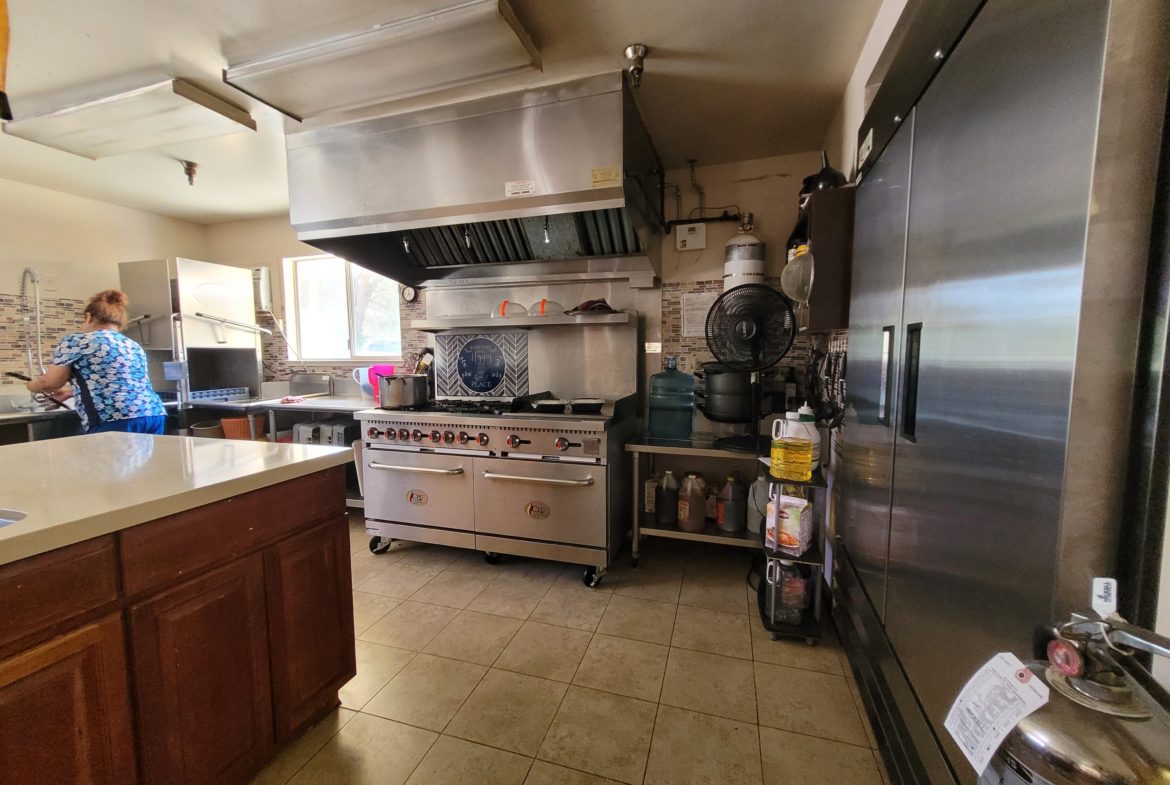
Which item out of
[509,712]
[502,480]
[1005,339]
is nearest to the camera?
[1005,339]

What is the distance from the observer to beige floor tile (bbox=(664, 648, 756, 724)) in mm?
1569

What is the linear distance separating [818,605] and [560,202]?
2276 mm

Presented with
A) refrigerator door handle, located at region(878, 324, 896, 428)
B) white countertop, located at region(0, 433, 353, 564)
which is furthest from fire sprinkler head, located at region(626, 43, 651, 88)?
white countertop, located at region(0, 433, 353, 564)

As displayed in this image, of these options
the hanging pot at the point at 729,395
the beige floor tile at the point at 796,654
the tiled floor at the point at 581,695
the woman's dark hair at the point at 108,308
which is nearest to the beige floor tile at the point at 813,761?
the tiled floor at the point at 581,695

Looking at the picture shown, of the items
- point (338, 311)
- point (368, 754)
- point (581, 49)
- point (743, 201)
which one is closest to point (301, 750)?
point (368, 754)

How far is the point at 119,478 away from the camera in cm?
120

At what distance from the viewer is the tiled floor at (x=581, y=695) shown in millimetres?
1346

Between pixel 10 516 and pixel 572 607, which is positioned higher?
pixel 10 516

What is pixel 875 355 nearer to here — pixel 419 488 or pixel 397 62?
pixel 397 62

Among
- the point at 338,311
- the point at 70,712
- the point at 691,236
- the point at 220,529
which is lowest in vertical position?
the point at 70,712

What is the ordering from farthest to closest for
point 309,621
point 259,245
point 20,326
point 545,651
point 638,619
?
point 259,245 → point 20,326 → point 638,619 → point 545,651 → point 309,621

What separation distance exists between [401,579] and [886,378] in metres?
2.62

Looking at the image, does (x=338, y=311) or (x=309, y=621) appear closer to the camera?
(x=309, y=621)

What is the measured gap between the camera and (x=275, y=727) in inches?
52.7
